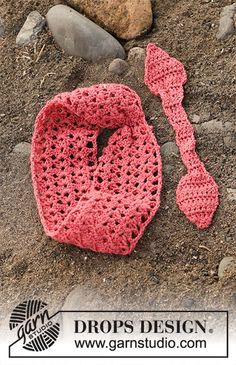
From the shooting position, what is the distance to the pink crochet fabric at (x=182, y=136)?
2020mm

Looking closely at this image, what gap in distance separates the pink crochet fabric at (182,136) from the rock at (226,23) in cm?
19

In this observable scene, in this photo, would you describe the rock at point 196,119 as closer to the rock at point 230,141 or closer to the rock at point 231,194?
the rock at point 230,141

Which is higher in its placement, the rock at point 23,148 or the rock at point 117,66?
the rock at point 23,148

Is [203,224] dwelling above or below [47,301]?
below

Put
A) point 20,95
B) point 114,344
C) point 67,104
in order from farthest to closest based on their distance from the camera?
point 20,95 < point 67,104 < point 114,344

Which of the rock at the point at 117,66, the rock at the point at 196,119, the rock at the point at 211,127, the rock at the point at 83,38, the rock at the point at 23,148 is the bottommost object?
the rock at the point at 211,127

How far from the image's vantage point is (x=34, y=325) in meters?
1.89

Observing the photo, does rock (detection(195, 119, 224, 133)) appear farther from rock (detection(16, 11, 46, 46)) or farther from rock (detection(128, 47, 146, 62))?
rock (detection(16, 11, 46, 46))

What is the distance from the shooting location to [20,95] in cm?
235

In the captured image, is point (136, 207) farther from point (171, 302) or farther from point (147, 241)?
point (171, 302)

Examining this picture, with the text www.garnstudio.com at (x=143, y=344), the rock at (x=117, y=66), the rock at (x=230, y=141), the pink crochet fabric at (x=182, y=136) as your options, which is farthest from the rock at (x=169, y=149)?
the text www.garnstudio.com at (x=143, y=344)

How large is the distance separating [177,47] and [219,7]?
216 mm

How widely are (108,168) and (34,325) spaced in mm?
531

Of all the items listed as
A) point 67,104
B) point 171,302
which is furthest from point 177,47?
point 171,302
